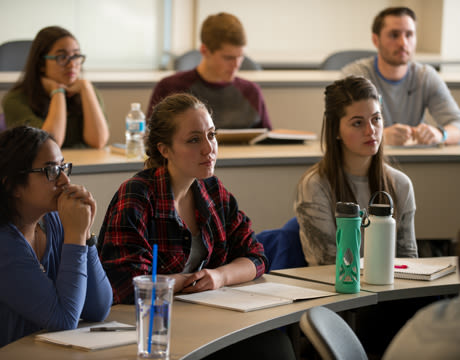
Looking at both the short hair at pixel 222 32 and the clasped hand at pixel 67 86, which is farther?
the short hair at pixel 222 32

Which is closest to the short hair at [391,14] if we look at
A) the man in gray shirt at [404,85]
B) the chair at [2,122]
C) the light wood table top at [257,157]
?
the man in gray shirt at [404,85]

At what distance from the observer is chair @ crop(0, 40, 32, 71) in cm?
424

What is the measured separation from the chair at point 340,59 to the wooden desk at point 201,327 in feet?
10.2

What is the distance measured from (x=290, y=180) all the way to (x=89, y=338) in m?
1.84

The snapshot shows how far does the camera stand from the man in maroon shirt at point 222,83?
3.66 meters

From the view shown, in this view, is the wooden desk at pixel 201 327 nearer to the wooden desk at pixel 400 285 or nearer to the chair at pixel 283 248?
the wooden desk at pixel 400 285

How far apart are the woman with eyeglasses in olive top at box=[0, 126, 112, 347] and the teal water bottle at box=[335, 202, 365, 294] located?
1.89ft

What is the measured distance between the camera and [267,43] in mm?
6398

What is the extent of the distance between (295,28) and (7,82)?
3256 millimetres

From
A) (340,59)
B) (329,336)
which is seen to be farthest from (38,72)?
(329,336)

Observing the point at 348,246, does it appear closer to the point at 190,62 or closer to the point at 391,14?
the point at 391,14

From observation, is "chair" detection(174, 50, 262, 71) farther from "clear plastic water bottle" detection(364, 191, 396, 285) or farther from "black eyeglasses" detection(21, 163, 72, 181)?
"black eyeglasses" detection(21, 163, 72, 181)

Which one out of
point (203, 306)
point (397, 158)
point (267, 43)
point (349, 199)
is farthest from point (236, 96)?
point (267, 43)

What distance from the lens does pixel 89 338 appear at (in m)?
1.52
